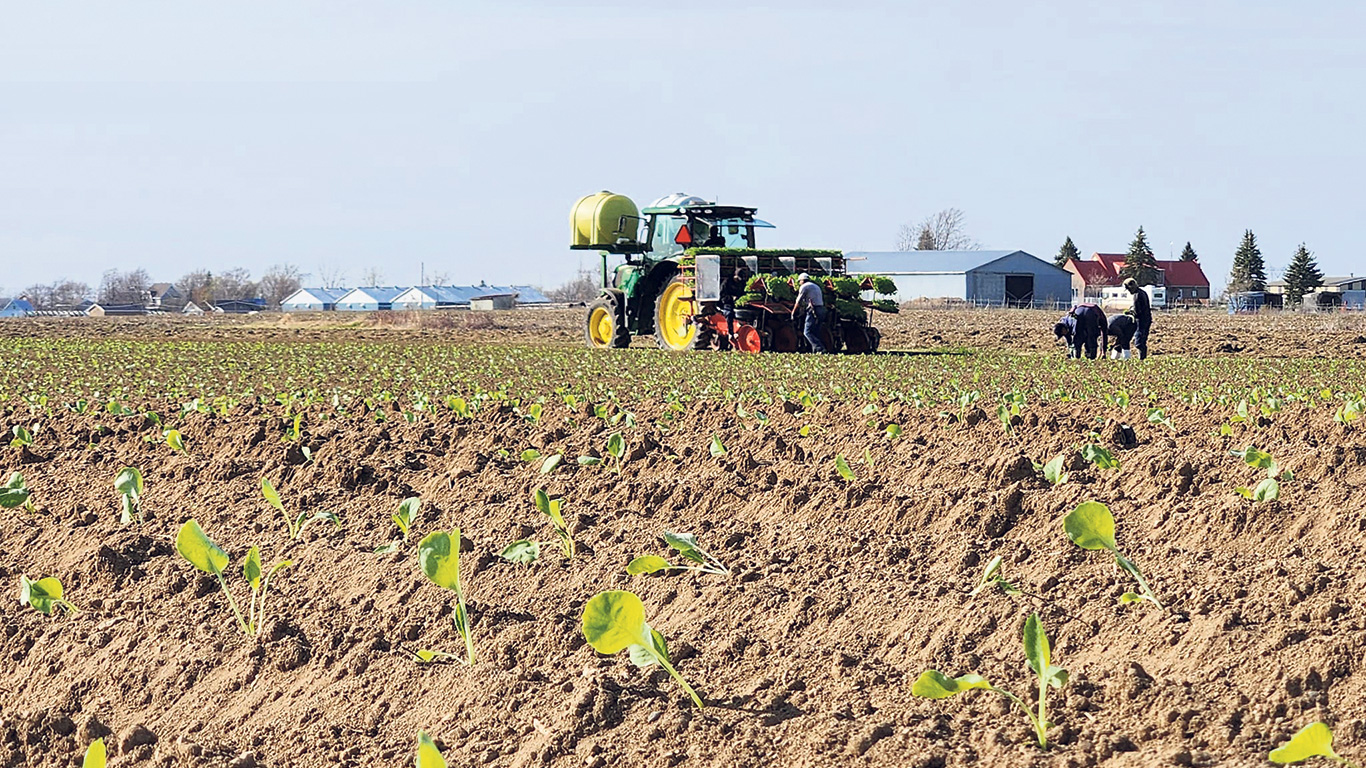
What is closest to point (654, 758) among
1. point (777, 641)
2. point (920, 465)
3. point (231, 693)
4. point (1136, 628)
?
point (777, 641)

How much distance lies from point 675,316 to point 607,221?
219 centimetres

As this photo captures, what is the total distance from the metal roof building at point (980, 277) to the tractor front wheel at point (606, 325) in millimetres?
50867

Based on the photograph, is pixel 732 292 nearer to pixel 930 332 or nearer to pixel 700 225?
pixel 700 225

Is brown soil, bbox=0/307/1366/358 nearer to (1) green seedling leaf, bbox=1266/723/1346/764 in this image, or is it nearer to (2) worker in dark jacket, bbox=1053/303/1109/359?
(2) worker in dark jacket, bbox=1053/303/1109/359

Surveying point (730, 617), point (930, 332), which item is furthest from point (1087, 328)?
point (730, 617)

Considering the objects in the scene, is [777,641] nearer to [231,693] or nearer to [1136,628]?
[1136,628]

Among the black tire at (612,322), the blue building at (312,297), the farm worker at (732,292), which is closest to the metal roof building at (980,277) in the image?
the black tire at (612,322)

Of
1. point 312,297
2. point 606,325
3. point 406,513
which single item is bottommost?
point 406,513

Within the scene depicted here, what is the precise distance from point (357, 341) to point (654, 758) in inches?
1048

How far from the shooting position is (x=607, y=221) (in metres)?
22.9

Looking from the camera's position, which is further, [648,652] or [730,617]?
[730,617]

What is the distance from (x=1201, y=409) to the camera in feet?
36.6

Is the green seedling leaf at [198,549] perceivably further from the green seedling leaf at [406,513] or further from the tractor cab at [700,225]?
the tractor cab at [700,225]

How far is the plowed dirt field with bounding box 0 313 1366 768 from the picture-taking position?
11.9ft
